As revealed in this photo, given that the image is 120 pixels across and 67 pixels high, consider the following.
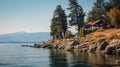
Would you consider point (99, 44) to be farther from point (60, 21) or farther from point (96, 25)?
point (60, 21)

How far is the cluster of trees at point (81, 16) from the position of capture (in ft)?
433

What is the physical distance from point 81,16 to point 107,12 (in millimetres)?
14208

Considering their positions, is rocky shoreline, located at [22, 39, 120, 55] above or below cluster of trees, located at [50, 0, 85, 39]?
below

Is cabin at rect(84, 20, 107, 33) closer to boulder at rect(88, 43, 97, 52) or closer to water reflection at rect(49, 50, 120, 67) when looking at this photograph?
boulder at rect(88, 43, 97, 52)

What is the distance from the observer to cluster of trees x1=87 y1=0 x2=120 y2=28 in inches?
5094

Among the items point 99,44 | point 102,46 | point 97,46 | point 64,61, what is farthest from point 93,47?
point 64,61

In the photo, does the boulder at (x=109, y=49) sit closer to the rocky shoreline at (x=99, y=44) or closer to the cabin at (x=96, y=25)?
the rocky shoreline at (x=99, y=44)

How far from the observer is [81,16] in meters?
148

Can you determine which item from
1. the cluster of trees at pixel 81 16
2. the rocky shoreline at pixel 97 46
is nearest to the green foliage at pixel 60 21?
the cluster of trees at pixel 81 16

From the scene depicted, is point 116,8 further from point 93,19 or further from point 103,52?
point 103,52

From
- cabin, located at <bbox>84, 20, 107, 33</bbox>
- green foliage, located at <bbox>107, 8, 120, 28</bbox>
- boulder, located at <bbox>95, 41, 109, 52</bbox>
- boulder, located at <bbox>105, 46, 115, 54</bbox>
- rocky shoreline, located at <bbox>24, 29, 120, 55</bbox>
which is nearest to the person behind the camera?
boulder, located at <bbox>105, 46, 115, 54</bbox>

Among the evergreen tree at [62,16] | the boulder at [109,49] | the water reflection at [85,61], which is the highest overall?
the evergreen tree at [62,16]

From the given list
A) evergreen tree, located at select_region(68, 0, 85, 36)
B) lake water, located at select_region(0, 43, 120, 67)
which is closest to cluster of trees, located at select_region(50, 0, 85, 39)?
evergreen tree, located at select_region(68, 0, 85, 36)

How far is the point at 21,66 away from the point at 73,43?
2328 inches
